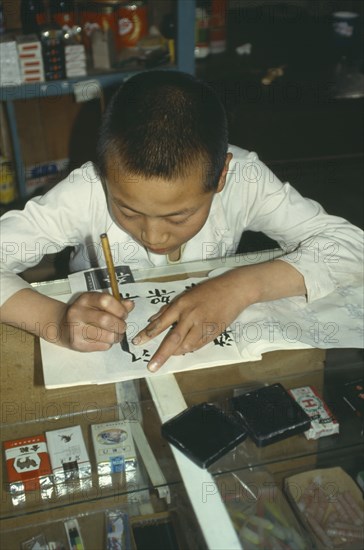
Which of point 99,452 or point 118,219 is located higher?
point 118,219

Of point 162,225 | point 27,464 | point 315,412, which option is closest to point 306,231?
point 162,225

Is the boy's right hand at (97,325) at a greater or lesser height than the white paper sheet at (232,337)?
greater

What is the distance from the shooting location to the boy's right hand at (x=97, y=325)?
92 centimetres

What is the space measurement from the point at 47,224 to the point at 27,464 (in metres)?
0.61

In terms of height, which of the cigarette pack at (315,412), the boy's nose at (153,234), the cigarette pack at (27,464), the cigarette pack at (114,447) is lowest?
the cigarette pack at (114,447)

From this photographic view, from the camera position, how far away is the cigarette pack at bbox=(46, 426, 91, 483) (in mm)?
789

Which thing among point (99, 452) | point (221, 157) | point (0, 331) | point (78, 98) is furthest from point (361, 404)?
point (78, 98)

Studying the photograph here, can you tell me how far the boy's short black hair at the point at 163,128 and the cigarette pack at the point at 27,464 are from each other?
→ 0.44 m

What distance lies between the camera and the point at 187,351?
3.04 feet

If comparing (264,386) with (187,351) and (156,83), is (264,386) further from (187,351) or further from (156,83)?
(156,83)

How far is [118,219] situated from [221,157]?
22 centimetres

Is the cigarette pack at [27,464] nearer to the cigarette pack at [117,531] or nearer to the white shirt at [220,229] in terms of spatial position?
the cigarette pack at [117,531]

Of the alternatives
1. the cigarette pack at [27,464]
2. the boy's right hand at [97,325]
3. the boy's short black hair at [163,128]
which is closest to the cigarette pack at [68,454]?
the cigarette pack at [27,464]

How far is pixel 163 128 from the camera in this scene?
37.5 inches
